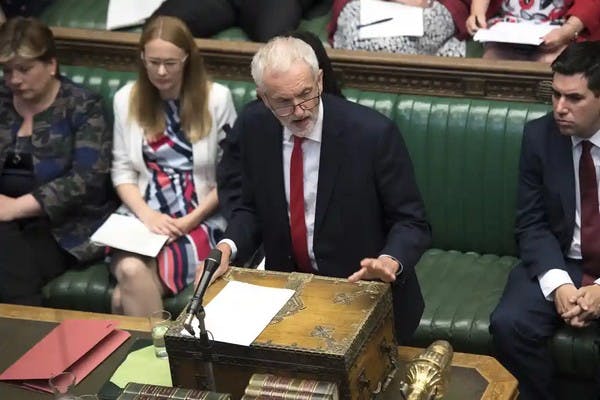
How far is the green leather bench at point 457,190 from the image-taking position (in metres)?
4.70

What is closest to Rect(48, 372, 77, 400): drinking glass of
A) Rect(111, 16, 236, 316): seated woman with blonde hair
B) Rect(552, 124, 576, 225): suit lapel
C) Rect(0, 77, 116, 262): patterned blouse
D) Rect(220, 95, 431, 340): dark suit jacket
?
Rect(220, 95, 431, 340): dark suit jacket

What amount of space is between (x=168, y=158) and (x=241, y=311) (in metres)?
1.64

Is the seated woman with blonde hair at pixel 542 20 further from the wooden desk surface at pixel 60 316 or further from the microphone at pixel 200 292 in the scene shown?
the microphone at pixel 200 292

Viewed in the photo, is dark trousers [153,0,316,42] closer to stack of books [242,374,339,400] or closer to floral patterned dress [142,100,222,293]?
floral patterned dress [142,100,222,293]

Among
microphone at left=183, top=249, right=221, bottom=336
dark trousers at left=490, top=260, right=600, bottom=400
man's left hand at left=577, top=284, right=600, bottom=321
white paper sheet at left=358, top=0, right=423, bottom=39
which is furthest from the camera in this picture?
white paper sheet at left=358, top=0, right=423, bottom=39

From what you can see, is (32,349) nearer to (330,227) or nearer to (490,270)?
(330,227)

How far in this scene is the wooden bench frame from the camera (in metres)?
4.70

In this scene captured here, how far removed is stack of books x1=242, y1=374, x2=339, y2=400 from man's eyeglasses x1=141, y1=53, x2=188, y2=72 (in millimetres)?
1798

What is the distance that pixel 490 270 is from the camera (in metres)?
4.68

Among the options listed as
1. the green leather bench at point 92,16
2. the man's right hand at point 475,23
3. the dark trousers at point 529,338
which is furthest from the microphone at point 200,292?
the green leather bench at point 92,16

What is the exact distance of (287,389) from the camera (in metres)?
3.07

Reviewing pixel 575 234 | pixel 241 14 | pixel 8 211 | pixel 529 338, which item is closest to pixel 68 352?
pixel 8 211

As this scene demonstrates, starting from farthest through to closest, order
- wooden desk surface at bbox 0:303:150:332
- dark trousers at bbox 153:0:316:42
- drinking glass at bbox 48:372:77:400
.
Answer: dark trousers at bbox 153:0:316:42
wooden desk surface at bbox 0:303:150:332
drinking glass at bbox 48:372:77:400

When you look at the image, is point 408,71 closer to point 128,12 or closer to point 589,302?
point 589,302
